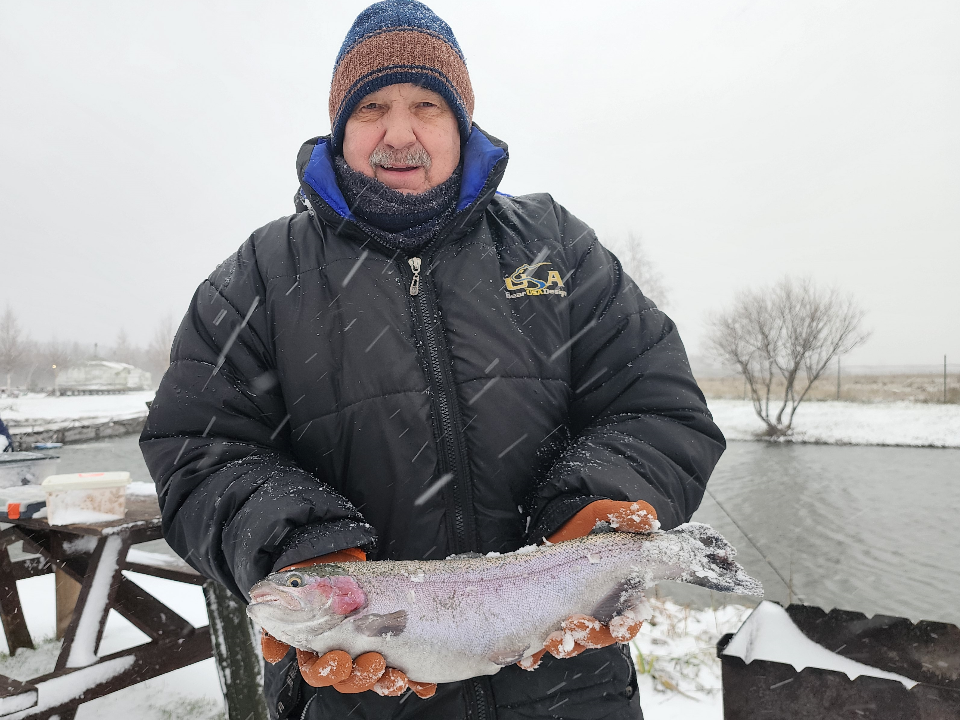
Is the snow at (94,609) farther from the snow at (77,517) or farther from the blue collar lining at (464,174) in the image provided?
the blue collar lining at (464,174)

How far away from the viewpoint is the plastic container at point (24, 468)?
177 inches

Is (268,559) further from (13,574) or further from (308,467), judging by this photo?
(13,574)

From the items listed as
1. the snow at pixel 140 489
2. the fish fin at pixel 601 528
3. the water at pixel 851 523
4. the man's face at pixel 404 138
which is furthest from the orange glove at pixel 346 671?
the water at pixel 851 523

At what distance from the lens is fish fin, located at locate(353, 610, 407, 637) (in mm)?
1632

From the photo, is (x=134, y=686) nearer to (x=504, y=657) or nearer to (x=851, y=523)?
(x=504, y=657)

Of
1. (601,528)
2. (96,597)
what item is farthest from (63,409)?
(601,528)

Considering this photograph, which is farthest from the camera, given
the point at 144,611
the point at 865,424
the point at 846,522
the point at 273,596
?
the point at 865,424

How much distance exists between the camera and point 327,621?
158 cm

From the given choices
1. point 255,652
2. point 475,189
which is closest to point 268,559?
point 475,189

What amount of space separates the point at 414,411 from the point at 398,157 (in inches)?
39.0

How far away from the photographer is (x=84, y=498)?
11.6 ft

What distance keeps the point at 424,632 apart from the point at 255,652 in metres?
2.74

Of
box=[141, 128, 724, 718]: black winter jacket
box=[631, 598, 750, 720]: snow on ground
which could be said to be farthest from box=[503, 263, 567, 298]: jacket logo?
box=[631, 598, 750, 720]: snow on ground

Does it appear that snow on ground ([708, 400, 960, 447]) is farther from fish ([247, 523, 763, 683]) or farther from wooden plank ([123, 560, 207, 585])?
wooden plank ([123, 560, 207, 585])
